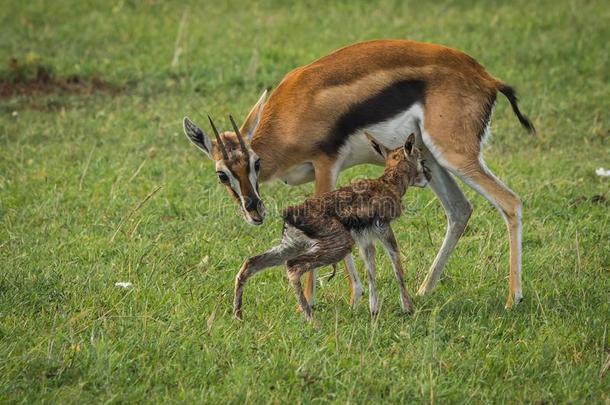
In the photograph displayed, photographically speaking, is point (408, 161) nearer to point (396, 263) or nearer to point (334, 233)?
point (396, 263)

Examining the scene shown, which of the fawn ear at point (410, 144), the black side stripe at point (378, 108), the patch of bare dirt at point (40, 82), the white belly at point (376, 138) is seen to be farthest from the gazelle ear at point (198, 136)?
the patch of bare dirt at point (40, 82)

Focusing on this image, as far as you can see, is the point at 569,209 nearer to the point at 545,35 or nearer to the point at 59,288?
the point at 59,288

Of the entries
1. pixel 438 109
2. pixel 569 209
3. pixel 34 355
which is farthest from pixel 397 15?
pixel 34 355

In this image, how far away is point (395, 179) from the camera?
20.3ft

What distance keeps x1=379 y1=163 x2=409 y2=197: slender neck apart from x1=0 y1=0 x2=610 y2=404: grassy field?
2.08 feet

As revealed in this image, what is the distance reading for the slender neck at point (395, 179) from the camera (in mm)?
6168

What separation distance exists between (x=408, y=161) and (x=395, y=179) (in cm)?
16

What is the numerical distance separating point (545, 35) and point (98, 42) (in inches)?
202

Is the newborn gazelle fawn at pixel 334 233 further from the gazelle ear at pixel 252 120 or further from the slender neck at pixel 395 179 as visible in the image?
the gazelle ear at pixel 252 120

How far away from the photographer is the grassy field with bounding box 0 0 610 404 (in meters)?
5.12

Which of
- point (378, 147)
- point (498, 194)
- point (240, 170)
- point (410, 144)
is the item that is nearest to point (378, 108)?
point (378, 147)

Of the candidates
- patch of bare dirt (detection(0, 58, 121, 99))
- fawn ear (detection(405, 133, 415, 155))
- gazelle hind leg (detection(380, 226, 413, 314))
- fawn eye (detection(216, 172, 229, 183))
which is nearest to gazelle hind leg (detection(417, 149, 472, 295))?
fawn ear (detection(405, 133, 415, 155))

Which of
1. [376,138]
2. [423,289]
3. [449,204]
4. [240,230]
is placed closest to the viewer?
[423,289]

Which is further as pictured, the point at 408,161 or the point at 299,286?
the point at 408,161
